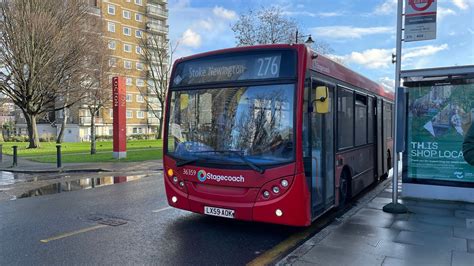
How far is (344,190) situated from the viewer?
770cm

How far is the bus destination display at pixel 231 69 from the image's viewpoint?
570cm

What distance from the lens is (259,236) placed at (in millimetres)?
5965

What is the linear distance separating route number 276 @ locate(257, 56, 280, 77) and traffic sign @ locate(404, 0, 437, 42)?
3332mm

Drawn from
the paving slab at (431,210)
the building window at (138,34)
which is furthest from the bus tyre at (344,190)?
the building window at (138,34)

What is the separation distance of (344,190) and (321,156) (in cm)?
184

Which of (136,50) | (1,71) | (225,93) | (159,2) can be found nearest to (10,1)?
(1,71)

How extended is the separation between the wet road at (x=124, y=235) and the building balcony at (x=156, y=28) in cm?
6632

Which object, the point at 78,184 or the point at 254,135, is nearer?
the point at 254,135

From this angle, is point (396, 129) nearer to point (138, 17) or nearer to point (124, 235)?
point (124, 235)

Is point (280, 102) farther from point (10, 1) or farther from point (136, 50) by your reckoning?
point (136, 50)

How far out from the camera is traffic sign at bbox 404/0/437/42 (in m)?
7.30

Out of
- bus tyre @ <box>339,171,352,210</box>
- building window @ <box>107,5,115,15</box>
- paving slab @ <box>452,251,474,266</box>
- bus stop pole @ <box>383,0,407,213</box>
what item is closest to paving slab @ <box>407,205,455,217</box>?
bus stop pole @ <box>383,0,407,213</box>

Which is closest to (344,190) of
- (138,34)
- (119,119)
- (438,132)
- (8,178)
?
(438,132)

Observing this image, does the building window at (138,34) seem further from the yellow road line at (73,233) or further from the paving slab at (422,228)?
the paving slab at (422,228)
